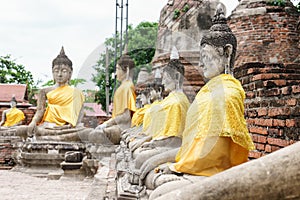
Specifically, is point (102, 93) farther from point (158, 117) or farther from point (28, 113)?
point (158, 117)

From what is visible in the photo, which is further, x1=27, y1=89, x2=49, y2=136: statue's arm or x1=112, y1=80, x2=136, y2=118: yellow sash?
x1=27, y1=89, x2=49, y2=136: statue's arm

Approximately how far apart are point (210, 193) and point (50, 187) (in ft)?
16.2

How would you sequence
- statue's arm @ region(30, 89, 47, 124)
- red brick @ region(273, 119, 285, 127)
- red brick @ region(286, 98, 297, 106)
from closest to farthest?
red brick @ region(286, 98, 297, 106), red brick @ region(273, 119, 285, 127), statue's arm @ region(30, 89, 47, 124)

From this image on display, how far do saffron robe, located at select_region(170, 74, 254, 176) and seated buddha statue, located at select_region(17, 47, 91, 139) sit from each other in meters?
6.02

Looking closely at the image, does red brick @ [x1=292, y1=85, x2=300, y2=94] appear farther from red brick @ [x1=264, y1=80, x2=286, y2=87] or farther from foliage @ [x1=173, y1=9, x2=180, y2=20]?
foliage @ [x1=173, y1=9, x2=180, y2=20]

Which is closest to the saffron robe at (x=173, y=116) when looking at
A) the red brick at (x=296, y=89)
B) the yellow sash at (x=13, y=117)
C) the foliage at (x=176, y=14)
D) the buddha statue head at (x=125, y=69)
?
the red brick at (x=296, y=89)

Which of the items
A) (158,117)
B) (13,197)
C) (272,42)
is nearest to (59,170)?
(13,197)

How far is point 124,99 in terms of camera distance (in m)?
7.76

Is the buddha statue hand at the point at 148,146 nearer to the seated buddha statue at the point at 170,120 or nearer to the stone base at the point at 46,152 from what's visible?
the seated buddha statue at the point at 170,120

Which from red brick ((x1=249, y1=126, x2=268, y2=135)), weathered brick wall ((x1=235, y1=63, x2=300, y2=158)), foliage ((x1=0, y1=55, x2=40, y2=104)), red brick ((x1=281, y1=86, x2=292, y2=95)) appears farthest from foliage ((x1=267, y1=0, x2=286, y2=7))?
foliage ((x1=0, y1=55, x2=40, y2=104))

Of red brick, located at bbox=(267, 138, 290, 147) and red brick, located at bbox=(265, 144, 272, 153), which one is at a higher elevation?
red brick, located at bbox=(267, 138, 290, 147)

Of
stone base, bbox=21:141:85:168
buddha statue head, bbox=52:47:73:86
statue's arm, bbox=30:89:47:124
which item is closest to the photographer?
stone base, bbox=21:141:85:168

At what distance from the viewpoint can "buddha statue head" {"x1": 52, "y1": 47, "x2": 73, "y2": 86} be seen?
862 cm

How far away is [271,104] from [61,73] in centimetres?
541
